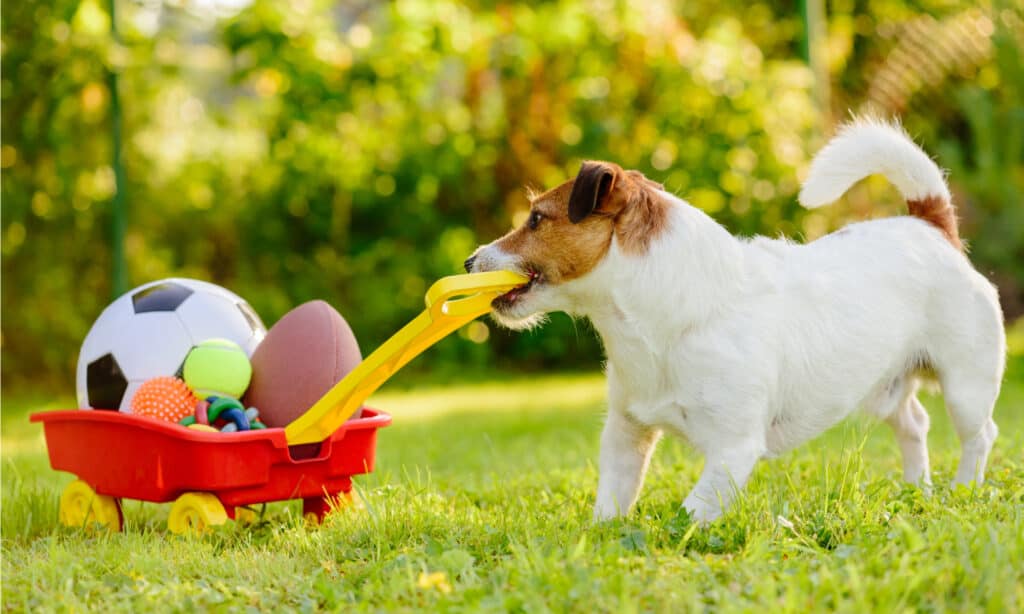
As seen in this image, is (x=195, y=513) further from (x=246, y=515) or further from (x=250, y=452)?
(x=246, y=515)

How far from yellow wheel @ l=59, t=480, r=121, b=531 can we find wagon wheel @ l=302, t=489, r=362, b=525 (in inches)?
27.5

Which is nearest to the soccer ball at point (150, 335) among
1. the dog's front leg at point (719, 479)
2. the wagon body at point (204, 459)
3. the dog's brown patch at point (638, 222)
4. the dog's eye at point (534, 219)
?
the wagon body at point (204, 459)

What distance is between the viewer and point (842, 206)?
31.0 ft

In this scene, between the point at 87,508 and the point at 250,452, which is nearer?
the point at 250,452

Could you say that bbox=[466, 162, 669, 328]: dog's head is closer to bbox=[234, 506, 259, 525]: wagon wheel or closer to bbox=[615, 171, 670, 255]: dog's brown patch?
bbox=[615, 171, 670, 255]: dog's brown patch

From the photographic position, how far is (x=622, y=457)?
3830mm

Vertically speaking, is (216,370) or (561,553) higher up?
(216,370)

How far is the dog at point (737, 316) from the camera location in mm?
3547

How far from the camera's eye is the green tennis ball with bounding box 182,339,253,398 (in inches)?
163

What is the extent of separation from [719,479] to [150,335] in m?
2.21

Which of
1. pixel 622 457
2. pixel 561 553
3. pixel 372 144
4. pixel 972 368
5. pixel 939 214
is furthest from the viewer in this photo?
pixel 372 144

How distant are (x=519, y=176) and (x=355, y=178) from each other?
1.66m

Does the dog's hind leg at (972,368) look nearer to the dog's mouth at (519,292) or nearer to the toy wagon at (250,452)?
the dog's mouth at (519,292)

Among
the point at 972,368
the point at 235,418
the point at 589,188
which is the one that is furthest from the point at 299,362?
the point at 972,368
